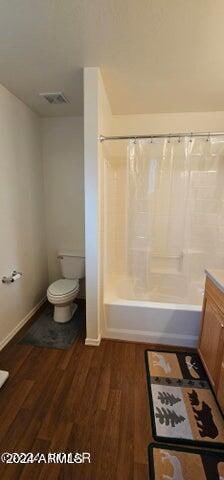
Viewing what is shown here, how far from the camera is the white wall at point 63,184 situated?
256 centimetres

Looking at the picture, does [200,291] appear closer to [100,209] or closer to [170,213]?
[170,213]

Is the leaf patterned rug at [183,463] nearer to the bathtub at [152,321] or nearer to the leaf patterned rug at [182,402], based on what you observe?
the leaf patterned rug at [182,402]

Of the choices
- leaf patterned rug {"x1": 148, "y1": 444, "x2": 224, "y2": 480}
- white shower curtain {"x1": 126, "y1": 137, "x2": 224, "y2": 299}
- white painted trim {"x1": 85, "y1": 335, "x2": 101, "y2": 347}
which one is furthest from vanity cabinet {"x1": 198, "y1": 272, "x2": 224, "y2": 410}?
white painted trim {"x1": 85, "y1": 335, "x2": 101, "y2": 347}

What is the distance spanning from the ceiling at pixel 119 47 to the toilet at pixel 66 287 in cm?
168

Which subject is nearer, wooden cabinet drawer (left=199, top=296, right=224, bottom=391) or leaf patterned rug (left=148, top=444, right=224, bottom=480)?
leaf patterned rug (left=148, top=444, right=224, bottom=480)

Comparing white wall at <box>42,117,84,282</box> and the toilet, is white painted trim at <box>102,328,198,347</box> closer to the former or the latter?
the toilet

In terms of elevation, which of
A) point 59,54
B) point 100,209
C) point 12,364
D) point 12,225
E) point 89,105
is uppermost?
point 59,54

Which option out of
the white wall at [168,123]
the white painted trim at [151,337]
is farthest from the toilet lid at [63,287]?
the white wall at [168,123]

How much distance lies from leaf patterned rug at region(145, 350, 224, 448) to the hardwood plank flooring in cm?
8

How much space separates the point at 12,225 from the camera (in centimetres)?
211

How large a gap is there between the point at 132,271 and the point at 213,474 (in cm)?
151

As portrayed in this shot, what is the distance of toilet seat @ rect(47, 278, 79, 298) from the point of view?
7.35 ft

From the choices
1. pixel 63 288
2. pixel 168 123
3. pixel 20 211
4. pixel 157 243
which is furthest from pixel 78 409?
pixel 168 123

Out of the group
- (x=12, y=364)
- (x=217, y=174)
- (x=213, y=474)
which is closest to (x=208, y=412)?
(x=213, y=474)
